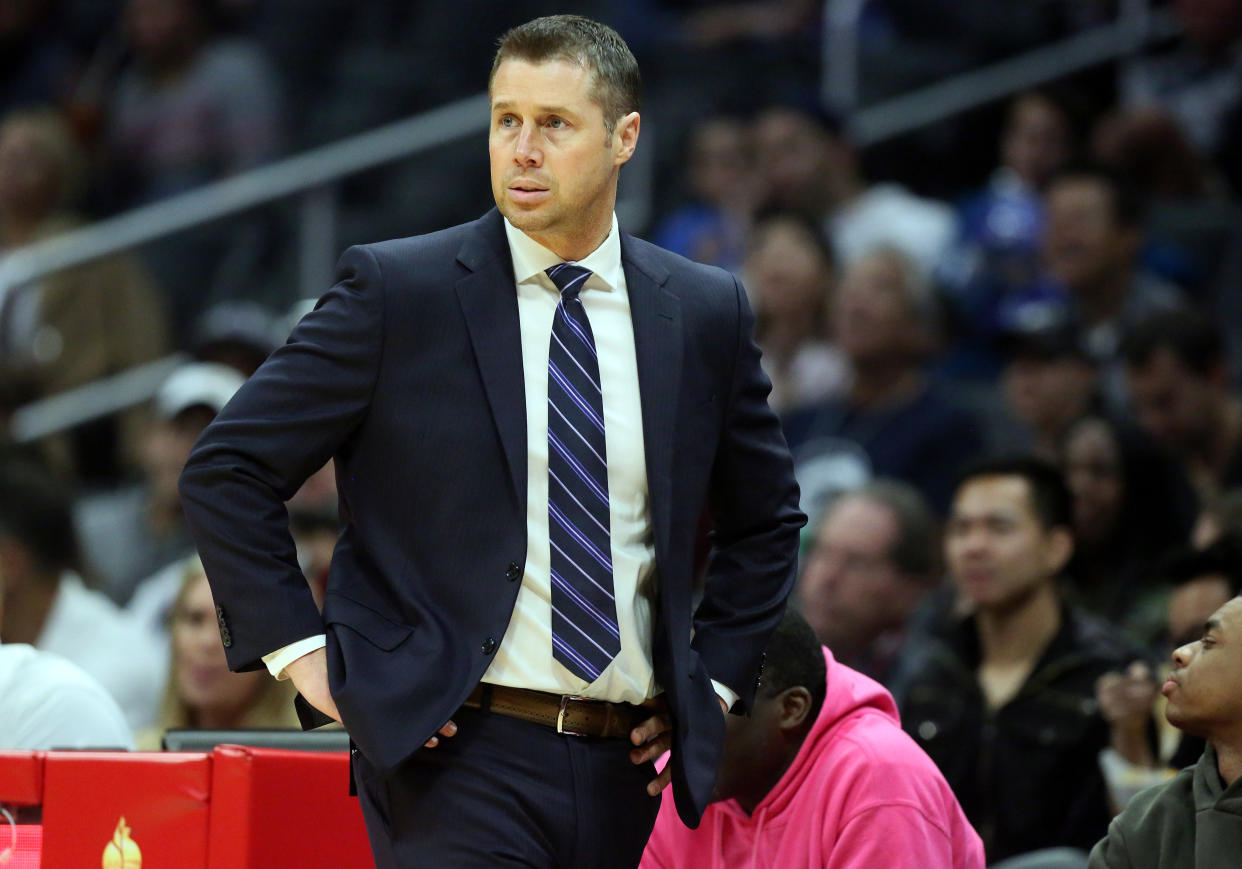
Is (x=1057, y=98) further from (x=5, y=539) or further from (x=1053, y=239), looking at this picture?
(x=5, y=539)

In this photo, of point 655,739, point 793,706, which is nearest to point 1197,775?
point 793,706

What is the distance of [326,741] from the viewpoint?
3.79 meters

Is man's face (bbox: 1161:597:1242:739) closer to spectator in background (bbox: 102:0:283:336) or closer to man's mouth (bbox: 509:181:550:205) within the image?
man's mouth (bbox: 509:181:550:205)

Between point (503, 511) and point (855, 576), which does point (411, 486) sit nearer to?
point (503, 511)

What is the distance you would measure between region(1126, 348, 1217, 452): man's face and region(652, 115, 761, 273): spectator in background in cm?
200

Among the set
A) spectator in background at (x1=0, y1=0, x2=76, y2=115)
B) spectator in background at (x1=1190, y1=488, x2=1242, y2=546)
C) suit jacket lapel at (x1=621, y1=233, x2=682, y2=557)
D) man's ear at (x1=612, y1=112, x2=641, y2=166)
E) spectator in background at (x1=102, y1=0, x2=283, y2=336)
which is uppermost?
spectator in background at (x1=0, y1=0, x2=76, y2=115)

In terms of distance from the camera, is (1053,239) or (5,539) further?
(1053,239)

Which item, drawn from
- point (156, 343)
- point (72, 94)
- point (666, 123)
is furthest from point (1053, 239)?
point (72, 94)

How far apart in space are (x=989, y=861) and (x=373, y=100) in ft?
19.1

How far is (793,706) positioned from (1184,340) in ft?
11.7

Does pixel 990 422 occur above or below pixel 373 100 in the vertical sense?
below

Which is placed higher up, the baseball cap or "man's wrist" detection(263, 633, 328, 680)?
the baseball cap

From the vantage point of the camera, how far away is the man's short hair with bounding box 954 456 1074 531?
227 inches

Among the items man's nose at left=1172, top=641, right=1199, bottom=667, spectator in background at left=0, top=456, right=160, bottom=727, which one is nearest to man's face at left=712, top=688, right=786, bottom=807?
man's nose at left=1172, top=641, right=1199, bottom=667
